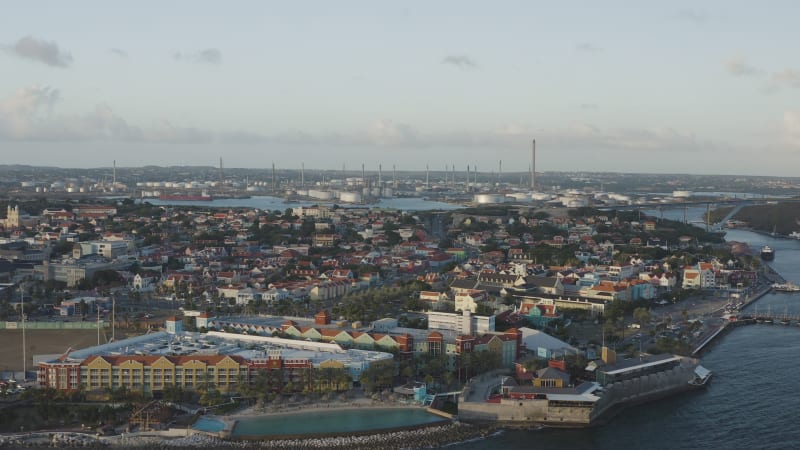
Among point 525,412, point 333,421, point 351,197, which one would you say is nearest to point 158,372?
point 333,421

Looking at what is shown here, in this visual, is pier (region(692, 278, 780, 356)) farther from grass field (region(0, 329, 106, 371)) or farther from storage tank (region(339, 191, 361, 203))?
storage tank (region(339, 191, 361, 203))

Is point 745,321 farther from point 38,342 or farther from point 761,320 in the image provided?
point 38,342

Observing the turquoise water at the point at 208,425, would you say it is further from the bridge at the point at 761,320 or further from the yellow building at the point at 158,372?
the bridge at the point at 761,320

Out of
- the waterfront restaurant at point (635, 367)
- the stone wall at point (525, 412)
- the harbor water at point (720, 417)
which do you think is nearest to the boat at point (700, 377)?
the harbor water at point (720, 417)

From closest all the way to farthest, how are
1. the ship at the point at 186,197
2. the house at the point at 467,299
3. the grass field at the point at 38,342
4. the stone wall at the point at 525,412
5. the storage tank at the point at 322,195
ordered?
the stone wall at the point at 525,412 < the grass field at the point at 38,342 < the house at the point at 467,299 < the ship at the point at 186,197 < the storage tank at the point at 322,195

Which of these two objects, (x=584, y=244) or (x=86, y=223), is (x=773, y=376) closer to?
(x=584, y=244)

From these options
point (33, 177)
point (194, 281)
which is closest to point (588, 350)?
point (194, 281)

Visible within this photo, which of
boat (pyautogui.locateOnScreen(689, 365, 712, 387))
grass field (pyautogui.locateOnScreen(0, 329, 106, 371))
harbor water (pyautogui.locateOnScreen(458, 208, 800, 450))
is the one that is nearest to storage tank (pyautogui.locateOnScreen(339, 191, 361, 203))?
grass field (pyautogui.locateOnScreen(0, 329, 106, 371))
